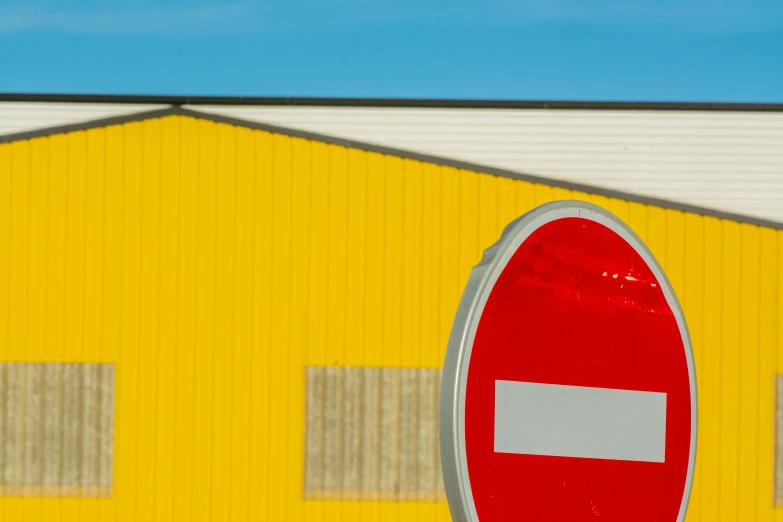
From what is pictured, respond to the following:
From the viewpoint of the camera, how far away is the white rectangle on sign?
123 cm

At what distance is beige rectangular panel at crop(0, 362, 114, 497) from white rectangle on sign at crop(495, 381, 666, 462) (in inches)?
421

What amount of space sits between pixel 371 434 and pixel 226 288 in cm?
273

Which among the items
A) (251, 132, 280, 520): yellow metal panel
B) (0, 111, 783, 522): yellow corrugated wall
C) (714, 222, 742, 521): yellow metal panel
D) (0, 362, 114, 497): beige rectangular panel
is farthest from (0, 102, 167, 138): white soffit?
(714, 222, 742, 521): yellow metal panel

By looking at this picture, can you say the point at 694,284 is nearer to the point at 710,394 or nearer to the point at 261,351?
the point at 710,394

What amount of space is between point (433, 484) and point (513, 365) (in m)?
10.6

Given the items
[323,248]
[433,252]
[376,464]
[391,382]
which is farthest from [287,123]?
[376,464]

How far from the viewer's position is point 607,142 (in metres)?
12.6

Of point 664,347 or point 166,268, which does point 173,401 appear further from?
point 664,347

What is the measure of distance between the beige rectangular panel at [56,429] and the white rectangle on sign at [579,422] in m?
10.7

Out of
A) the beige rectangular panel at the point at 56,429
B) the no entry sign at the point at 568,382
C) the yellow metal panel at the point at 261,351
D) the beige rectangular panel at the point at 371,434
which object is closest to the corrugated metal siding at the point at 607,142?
the yellow metal panel at the point at 261,351

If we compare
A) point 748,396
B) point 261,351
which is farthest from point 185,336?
point 748,396

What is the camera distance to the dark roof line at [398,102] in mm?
12047

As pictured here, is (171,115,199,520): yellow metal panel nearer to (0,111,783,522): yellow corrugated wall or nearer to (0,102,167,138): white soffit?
(0,111,783,522): yellow corrugated wall

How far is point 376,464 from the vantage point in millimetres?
11391
